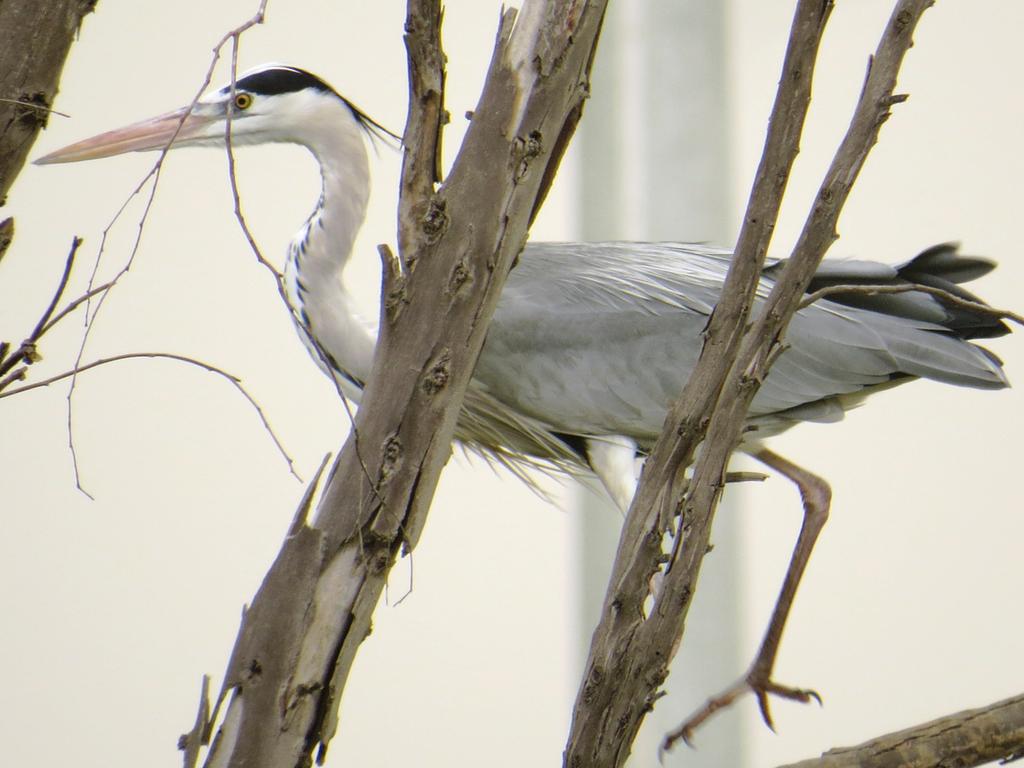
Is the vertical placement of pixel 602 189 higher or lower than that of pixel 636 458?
higher

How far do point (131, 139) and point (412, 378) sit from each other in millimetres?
759

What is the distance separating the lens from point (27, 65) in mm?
590

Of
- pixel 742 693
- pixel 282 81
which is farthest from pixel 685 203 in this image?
pixel 742 693

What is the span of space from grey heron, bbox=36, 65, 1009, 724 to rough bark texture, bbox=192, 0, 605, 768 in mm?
627

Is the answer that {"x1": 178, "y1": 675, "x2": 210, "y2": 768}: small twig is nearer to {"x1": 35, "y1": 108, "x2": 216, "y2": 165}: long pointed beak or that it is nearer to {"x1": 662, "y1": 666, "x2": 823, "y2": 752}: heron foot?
{"x1": 662, "y1": 666, "x2": 823, "y2": 752}: heron foot

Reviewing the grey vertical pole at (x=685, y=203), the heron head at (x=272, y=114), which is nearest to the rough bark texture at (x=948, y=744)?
the heron head at (x=272, y=114)

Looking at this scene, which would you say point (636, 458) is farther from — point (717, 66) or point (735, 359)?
point (717, 66)

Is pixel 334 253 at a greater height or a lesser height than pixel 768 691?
greater

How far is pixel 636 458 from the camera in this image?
138 centimetres

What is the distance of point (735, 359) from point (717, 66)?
1538mm

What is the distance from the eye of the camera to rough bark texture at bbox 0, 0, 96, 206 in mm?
585

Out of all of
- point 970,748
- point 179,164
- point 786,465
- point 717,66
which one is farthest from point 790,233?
point 970,748

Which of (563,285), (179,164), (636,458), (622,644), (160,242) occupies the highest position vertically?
(179,164)

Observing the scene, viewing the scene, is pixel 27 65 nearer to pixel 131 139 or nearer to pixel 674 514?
pixel 674 514
